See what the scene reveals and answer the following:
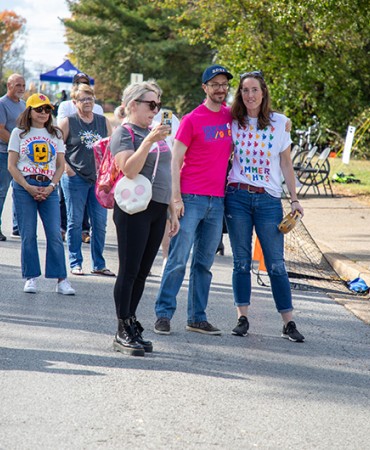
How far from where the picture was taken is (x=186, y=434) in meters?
4.62

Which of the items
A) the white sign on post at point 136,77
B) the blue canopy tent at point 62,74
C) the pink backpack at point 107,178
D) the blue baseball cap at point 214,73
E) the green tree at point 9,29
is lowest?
the pink backpack at point 107,178

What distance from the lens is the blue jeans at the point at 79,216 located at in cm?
945

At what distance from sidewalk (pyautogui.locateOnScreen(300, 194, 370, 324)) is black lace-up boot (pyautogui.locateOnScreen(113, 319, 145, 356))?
252cm

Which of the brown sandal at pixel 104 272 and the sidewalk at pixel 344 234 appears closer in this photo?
the brown sandal at pixel 104 272

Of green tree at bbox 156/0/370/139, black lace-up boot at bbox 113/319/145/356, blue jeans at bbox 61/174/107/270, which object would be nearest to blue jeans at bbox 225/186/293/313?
black lace-up boot at bbox 113/319/145/356

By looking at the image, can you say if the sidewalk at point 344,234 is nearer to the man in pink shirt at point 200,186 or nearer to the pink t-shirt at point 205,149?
the man in pink shirt at point 200,186

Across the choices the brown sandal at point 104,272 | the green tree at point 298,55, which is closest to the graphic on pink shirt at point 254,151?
the brown sandal at point 104,272

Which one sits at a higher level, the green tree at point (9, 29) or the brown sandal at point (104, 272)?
the green tree at point (9, 29)

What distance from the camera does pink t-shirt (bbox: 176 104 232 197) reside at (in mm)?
6714

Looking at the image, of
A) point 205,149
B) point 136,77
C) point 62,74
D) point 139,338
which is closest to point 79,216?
point 205,149

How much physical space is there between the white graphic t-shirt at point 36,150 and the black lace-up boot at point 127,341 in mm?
2339

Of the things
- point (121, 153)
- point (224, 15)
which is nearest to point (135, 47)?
point (224, 15)

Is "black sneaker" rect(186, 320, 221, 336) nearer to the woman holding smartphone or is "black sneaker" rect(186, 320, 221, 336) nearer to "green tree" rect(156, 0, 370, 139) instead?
the woman holding smartphone

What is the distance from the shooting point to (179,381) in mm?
5664
